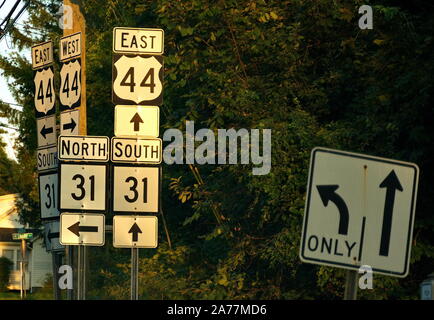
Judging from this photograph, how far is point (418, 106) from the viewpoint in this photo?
14.3 metres

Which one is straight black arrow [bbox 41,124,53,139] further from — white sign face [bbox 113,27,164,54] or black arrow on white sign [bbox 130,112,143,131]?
black arrow on white sign [bbox 130,112,143,131]

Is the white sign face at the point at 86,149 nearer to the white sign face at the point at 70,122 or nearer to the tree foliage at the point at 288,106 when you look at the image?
the tree foliage at the point at 288,106

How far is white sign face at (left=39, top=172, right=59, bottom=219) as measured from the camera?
15883mm

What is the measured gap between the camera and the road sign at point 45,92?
1717cm

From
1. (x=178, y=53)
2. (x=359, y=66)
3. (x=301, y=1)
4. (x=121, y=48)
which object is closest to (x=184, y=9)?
(x=178, y=53)

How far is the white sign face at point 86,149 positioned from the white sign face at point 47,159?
3.63m

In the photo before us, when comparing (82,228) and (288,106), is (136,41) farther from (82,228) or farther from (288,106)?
(288,106)

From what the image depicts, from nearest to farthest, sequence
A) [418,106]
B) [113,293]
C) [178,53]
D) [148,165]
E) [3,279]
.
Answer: [148,165] → [418,106] → [178,53] → [113,293] → [3,279]

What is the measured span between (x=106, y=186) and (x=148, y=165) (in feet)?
2.24

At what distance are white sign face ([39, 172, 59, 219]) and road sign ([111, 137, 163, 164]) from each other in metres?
3.62

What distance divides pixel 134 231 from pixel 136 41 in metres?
2.48

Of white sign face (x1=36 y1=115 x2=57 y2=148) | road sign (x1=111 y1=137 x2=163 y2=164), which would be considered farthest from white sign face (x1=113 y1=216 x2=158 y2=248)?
white sign face (x1=36 y1=115 x2=57 y2=148)

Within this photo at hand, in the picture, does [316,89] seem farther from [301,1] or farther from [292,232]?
[292,232]

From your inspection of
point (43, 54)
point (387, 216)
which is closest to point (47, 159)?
point (43, 54)
